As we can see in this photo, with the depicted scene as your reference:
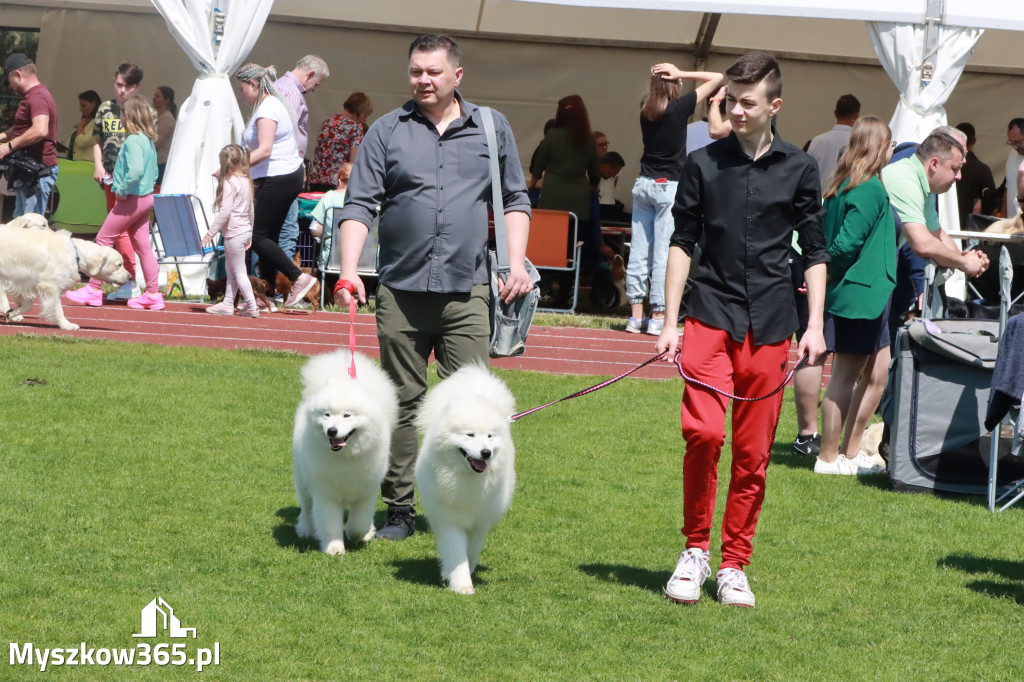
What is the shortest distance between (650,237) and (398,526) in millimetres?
6703

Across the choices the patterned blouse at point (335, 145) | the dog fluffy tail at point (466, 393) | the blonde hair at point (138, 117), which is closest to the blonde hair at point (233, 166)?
the blonde hair at point (138, 117)

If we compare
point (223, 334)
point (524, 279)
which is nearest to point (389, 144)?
point (524, 279)

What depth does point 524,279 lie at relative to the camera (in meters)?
5.31

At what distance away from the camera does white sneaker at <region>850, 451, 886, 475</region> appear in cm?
783

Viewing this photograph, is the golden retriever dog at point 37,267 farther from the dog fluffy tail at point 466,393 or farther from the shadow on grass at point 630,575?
the shadow on grass at point 630,575

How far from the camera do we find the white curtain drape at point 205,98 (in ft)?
42.5

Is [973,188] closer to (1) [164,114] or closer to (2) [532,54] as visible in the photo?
(2) [532,54]

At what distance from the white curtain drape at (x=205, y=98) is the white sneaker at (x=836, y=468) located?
24.9 ft

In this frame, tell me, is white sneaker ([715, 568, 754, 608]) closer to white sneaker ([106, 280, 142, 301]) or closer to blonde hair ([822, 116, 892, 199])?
blonde hair ([822, 116, 892, 199])

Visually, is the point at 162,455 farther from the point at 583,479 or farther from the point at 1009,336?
the point at 1009,336

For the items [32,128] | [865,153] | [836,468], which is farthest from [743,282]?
[32,128]

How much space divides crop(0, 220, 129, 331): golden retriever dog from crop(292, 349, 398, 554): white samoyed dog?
590 centimetres

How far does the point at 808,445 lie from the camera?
8281mm

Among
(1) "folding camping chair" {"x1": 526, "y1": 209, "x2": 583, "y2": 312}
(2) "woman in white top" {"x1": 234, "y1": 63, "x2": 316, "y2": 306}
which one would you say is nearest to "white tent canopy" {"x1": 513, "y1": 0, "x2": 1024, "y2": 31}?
(1) "folding camping chair" {"x1": 526, "y1": 209, "x2": 583, "y2": 312}
